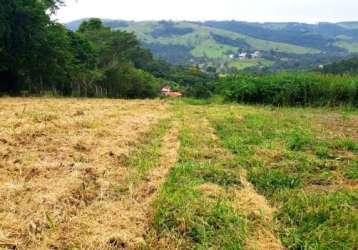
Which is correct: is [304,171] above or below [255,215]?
below

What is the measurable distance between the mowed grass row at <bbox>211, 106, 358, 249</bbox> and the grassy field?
1 cm

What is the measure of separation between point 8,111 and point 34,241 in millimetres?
6720

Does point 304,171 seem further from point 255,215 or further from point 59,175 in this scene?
Answer: point 59,175

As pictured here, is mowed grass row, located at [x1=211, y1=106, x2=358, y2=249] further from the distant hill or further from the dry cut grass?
the distant hill

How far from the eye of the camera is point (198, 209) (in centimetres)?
432

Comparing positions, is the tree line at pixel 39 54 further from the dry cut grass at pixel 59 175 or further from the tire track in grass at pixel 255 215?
the tire track in grass at pixel 255 215

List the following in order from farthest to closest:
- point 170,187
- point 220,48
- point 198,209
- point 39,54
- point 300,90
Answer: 1. point 220,48
2. point 39,54
3. point 300,90
4. point 170,187
5. point 198,209

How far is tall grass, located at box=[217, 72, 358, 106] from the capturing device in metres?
15.6

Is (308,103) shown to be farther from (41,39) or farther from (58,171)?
(58,171)

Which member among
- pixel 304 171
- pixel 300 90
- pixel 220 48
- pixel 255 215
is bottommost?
pixel 220 48

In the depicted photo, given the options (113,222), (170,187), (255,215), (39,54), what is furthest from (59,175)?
(39,54)

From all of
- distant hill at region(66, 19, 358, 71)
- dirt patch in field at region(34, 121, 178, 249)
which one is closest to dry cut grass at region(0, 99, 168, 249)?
dirt patch in field at region(34, 121, 178, 249)

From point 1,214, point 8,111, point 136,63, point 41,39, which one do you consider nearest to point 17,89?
point 41,39

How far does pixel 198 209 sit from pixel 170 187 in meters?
0.73
